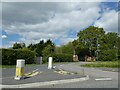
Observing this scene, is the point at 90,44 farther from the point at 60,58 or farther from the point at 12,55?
the point at 12,55

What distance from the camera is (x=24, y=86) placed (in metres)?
12.3

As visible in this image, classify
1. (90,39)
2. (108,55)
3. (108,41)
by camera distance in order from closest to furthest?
(108,55)
(90,39)
(108,41)

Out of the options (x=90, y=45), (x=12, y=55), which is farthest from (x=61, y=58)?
(x=12, y=55)

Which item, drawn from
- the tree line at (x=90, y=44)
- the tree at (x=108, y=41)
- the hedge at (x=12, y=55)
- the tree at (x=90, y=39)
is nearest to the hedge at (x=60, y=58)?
the hedge at (x=12, y=55)

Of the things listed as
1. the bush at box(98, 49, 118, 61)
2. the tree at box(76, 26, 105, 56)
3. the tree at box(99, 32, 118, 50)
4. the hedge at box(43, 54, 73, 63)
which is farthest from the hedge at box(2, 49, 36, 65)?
the tree at box(99, 32, 118, 50)

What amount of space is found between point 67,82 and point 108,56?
6416cm

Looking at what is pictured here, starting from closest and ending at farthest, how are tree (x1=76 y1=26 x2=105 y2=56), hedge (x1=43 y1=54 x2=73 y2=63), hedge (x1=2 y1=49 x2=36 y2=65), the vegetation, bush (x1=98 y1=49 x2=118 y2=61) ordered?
hedge (x1=2 y1=49 x2=36 y2=65), hedge (x1=43 y1=54 x2=73 y2=63), bush (x1=98 y1=49 x2=118 y2=61), the vegetation, tree (x1=76 y1=26 x2=105 y2=56)

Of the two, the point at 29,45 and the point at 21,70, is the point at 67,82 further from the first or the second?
the point at 29,45

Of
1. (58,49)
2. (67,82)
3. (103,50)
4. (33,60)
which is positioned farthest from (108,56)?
(67,82)

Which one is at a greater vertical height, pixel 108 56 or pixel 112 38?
pixel 112 38

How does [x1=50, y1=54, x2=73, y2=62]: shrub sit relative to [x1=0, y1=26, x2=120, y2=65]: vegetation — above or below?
below

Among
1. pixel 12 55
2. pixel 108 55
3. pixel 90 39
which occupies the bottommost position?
pixel 12 55

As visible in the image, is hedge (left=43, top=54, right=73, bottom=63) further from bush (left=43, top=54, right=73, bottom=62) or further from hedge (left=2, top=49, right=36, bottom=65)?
hedge (left=2, top=49, right=36, bottom=65)

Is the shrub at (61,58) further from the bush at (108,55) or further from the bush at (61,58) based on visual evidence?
the bush at (108,55)
